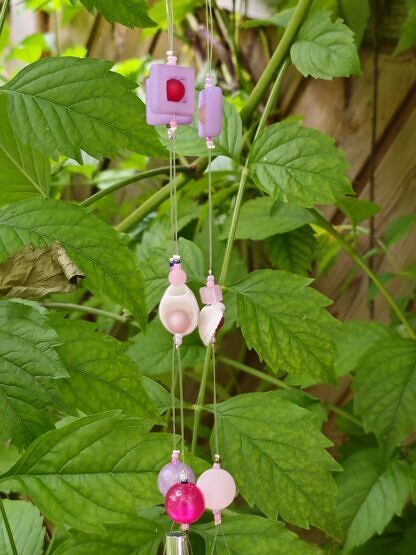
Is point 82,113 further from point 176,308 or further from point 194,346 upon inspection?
point 194,346

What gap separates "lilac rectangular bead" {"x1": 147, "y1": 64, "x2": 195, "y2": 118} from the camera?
0.54 metres

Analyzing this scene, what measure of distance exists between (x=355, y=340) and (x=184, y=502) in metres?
0.37

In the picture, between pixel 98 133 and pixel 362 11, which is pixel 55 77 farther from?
pixel 362 11

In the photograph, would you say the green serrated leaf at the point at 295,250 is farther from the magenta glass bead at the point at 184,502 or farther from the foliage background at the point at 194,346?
the magenta glass bead at the point at 184,502

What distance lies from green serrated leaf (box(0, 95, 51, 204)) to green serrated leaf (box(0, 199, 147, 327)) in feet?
0.56

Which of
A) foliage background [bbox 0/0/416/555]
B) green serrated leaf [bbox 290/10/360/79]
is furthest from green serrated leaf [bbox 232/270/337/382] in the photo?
green serrated leaf [bbox 290/10/360/79]

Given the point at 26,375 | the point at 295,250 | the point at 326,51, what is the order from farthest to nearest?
the point at 295,250 → the point at 326,51 → the point at 26,375

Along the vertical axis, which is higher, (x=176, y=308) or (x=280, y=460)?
(x=176, y=308)

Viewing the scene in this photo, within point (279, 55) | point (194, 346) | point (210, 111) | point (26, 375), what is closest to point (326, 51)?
point (279, 55)

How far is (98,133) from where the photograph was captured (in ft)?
1.80

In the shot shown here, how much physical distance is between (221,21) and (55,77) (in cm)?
81

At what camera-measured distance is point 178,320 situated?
0.54m

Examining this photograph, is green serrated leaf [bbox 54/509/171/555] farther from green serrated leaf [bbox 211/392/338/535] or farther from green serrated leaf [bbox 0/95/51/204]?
green serrated leaf [bbox 0/95/51/204]

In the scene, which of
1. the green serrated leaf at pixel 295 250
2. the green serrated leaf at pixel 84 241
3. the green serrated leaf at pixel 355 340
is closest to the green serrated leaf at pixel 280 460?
the green serrated leaf at pixel 84 241
